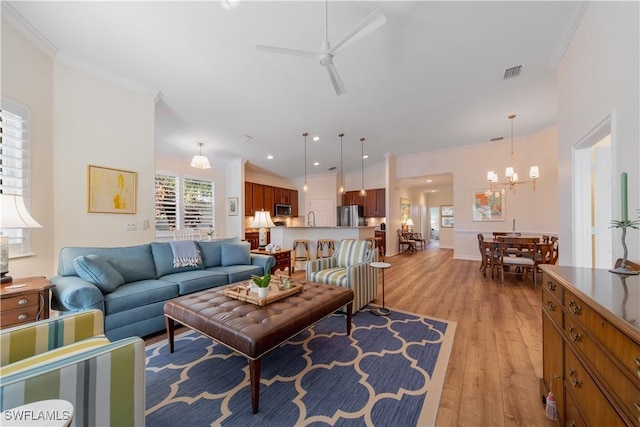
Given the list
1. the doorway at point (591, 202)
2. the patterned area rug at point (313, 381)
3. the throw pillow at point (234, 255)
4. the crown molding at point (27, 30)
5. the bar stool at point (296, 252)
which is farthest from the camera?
the bar stool at point (296, 252)

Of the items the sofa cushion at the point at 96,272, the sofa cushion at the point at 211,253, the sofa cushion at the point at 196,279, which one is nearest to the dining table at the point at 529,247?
the sofa cushion at the point at 196,279

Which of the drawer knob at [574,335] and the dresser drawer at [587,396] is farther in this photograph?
the drawer knob at [574,335]

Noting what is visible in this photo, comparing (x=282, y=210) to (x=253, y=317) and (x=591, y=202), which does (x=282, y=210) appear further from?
(x=591, y=202)

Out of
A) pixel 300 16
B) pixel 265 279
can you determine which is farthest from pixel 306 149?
pixel 265 279

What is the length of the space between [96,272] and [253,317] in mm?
1833

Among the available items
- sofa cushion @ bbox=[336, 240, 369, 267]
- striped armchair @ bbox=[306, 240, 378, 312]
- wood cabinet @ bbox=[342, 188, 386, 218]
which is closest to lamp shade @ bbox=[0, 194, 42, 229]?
striped armchair @ bbox=[306, 240, 378, 312]

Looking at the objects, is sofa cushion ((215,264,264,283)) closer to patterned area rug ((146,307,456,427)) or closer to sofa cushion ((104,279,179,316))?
sofa cushion ((104,279,179,316))

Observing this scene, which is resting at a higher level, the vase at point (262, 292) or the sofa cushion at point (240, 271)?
the vase at point (262, 292)

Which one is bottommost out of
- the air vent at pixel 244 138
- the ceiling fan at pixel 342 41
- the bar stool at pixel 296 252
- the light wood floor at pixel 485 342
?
the light wood floor at pixel 485 342

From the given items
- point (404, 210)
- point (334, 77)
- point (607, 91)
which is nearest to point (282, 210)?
point (404, 210)

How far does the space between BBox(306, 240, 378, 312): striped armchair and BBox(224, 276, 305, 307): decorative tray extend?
74cm

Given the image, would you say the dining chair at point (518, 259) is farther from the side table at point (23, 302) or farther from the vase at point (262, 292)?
the side table at point (23, 302)

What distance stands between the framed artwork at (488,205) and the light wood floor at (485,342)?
2361mm

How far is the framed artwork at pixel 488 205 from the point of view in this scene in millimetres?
→ 6727
